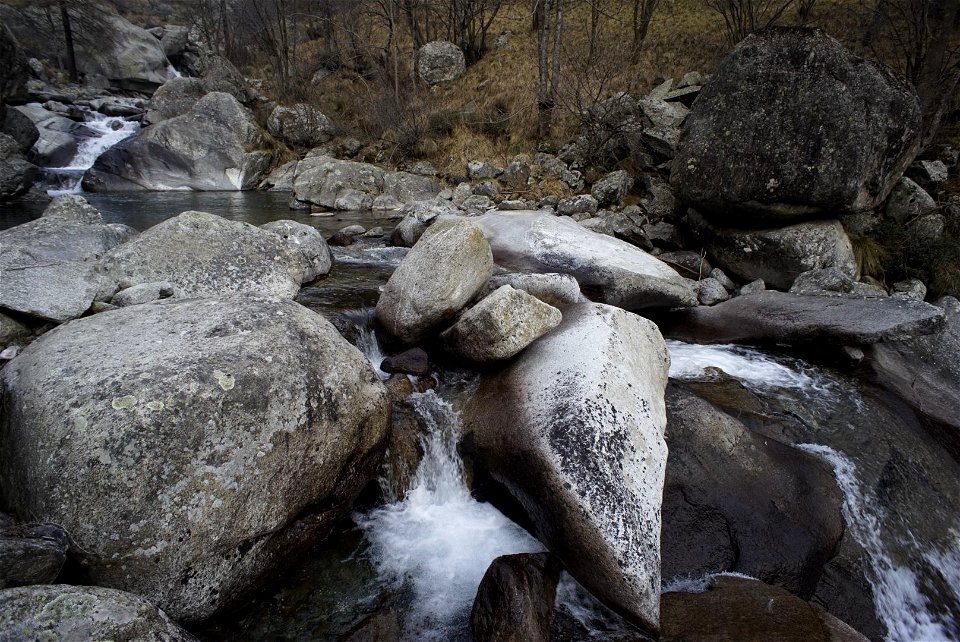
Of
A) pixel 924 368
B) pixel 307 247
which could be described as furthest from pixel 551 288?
pixel 924 368

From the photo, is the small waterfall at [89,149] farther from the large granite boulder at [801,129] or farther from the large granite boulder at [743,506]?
the large granite boulder at [743,506]

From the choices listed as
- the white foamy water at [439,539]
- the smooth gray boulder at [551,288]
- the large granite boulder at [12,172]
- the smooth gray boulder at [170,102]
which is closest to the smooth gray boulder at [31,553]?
the white foamy water at [439,539]

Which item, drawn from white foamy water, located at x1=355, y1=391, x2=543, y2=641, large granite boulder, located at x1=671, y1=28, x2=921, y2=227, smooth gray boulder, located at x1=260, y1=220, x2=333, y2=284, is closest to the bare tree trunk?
smooth gray boulder, located at x1=260, y1=220, x2=333, y2=284

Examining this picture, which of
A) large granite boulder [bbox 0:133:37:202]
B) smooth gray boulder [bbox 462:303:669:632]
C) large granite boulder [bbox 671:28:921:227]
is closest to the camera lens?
smooth gray boulder [bbox 462:303:669:632]

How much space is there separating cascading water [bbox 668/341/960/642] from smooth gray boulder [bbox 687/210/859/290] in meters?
2.74

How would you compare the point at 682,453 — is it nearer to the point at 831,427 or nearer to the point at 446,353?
the point at 831,427

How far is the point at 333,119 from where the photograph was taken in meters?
19.8

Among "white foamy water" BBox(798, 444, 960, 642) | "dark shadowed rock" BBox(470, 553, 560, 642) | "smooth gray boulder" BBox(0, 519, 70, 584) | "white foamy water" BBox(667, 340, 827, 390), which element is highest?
"smooth gray boulder" BBox(0, 519, 70, 584)

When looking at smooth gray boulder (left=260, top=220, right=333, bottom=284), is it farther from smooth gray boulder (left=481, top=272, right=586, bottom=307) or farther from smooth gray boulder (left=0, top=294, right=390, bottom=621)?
smooth gray boulder (left=0, top=294, right=390, bottom=621)

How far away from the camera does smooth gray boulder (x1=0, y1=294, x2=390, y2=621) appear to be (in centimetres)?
230

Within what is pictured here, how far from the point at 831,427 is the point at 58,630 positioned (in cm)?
535

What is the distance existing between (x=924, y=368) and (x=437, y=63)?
1985cm

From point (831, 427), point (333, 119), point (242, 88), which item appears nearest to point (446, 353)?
point (831, 427)

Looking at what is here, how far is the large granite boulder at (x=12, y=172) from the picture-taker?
37.0ft
